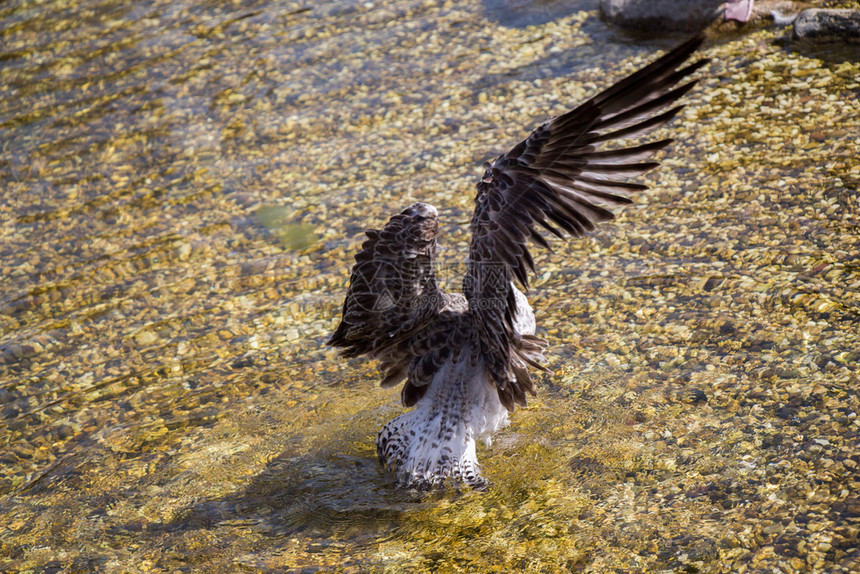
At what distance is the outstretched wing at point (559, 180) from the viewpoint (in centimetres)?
311

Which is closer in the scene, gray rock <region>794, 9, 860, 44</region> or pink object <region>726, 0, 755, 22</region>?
gray rock <region>794, 9, 860, 44</region>

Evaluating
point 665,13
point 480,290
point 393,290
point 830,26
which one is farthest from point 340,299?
point 830,26

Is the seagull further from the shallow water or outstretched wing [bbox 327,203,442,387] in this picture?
the shallow water

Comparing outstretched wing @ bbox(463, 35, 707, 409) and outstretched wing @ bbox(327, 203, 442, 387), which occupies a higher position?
outstretched wing @ bbox(463, 35, 707, 409)

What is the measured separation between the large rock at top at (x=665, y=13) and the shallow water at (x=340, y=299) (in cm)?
30

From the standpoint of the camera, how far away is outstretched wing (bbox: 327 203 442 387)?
395cm

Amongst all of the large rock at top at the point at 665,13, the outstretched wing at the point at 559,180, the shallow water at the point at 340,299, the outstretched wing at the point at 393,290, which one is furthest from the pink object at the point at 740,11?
the outstretched wing at the point at 393,290

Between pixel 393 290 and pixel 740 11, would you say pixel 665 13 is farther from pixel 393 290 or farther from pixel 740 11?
pixel 393 290

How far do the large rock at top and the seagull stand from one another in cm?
482

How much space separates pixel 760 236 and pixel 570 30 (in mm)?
4270

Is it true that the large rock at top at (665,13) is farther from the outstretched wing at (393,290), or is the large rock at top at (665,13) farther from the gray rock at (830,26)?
the outstretched wing at (393,290)

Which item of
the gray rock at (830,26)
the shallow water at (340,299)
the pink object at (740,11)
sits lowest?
the shallow water at (340,299)

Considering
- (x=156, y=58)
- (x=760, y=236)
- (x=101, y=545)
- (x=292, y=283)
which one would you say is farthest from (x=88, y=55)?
(x=760, y=236)

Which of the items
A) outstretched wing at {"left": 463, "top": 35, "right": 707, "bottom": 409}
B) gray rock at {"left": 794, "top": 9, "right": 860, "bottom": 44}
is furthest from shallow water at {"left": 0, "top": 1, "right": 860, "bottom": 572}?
outstretched wing at {"left": 463, "top": 35, "right": 707, "bottom": 409}
